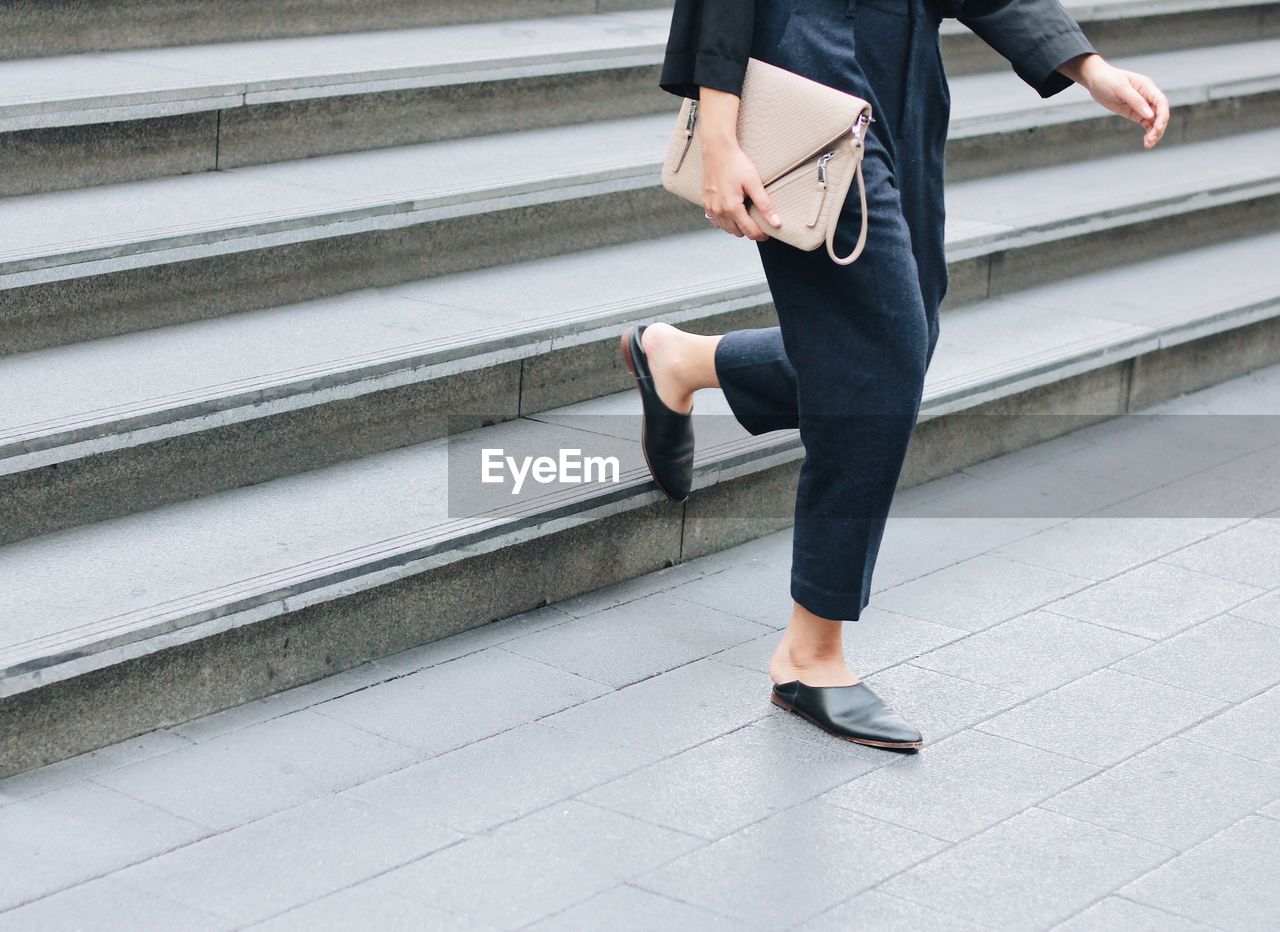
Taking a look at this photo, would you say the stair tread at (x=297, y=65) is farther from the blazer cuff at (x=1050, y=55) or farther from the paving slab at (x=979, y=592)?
the blazer cuff at (x=1050, y=55)

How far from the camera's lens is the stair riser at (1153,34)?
701 cm

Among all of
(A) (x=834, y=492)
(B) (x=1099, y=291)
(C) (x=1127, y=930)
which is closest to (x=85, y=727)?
(A) (x=834, y=492)

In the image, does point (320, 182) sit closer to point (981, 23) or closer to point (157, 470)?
point (157, 470)

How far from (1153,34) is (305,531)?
5.57 meters

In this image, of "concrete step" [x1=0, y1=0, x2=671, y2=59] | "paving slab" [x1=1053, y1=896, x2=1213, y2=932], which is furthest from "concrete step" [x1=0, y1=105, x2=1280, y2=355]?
"paving slab" [x1=1053, y1=896, x2=1213, y2=932]

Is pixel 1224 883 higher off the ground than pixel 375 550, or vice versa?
pixel 375 550

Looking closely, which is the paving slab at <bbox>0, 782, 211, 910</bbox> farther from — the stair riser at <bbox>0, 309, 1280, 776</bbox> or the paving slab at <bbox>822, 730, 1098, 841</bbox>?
the paving slab at <bbox>822, 730, 1098, 841</bbox>

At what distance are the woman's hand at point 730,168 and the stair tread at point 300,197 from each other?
1.59 meters

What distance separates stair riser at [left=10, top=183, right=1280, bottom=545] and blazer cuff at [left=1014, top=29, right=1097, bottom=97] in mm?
1436

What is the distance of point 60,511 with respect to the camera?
3438mm

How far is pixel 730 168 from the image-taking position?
295 centimetres

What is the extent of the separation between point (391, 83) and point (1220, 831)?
3188 millimetres

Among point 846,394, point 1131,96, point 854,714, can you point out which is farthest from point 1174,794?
point 1131,96

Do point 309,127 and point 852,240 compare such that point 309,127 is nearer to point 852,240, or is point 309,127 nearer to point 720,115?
point 720,115
